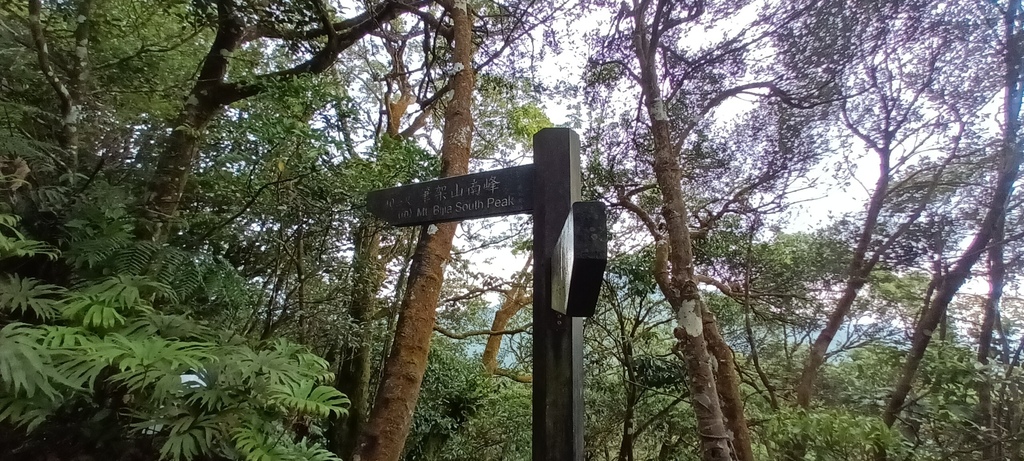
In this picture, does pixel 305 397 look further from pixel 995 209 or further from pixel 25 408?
pixel 995 209

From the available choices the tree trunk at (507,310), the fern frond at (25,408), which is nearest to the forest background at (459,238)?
the fern frond at (25,408)

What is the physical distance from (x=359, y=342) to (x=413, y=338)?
202 centimetres

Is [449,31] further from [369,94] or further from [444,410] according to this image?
[444,410]

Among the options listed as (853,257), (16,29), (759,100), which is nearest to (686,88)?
(759,100)

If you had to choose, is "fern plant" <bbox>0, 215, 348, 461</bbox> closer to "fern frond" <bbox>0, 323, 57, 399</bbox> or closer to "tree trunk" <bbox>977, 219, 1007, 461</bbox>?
"fern frond" <bbox>0, 323, 57, 399</bbox>

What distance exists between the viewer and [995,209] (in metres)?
3.74

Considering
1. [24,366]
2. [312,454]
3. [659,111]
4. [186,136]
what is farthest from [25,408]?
[659,111]

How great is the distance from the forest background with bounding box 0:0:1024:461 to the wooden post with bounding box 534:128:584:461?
2.23 ft

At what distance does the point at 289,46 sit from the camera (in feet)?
11.7

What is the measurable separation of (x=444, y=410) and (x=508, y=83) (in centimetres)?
365

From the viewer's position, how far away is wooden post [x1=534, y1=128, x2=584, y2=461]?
136 cm

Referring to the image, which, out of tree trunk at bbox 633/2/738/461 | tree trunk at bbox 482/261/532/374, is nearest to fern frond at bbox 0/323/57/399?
tree trunk at bbox 633/2/738/461

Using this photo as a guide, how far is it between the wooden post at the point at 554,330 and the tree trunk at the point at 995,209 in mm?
3865

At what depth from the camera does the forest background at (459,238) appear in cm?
166
